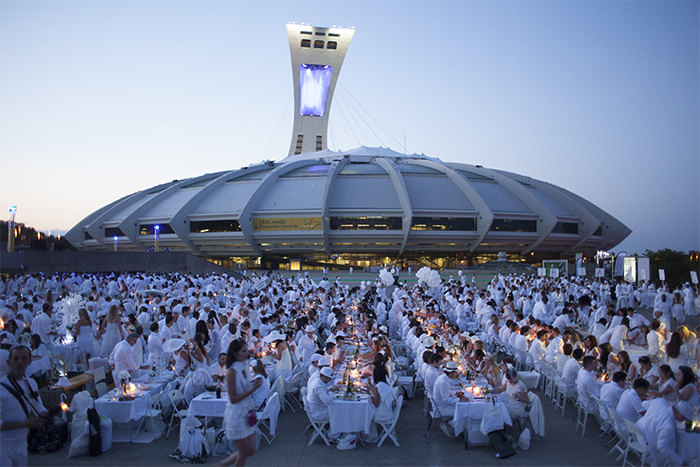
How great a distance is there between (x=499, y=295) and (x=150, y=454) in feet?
57.5

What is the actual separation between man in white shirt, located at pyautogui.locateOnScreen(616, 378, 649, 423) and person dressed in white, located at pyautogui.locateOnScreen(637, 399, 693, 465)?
17.0 inches

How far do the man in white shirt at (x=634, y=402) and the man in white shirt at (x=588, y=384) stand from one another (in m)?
0.96

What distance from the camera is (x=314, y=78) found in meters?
70.2

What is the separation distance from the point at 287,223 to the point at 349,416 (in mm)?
38933

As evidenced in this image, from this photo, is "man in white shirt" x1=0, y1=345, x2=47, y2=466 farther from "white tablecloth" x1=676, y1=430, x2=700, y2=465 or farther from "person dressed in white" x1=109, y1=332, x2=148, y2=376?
"white tablecloth" x1=676, y1=430, x2=700, y2=465

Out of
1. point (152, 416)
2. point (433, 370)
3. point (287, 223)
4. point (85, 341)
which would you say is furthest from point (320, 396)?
point (287, 223)

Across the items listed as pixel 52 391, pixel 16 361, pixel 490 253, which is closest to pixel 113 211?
pixel 490 253

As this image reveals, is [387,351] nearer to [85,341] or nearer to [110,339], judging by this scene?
[110,339]

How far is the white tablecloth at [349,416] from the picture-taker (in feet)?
20.2

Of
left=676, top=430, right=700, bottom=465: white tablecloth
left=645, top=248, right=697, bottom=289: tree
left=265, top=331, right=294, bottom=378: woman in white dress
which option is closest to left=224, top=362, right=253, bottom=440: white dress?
left=265, top=331, right=294, bottom=378: woman in white dress

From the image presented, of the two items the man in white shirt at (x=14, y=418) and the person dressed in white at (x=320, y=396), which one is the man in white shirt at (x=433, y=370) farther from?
the man in white shirt at (x=14, y=418)

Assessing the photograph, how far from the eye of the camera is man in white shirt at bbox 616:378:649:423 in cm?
554

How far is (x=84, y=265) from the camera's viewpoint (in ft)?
110

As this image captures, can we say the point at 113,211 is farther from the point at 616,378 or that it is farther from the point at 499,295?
the point at 616,378
